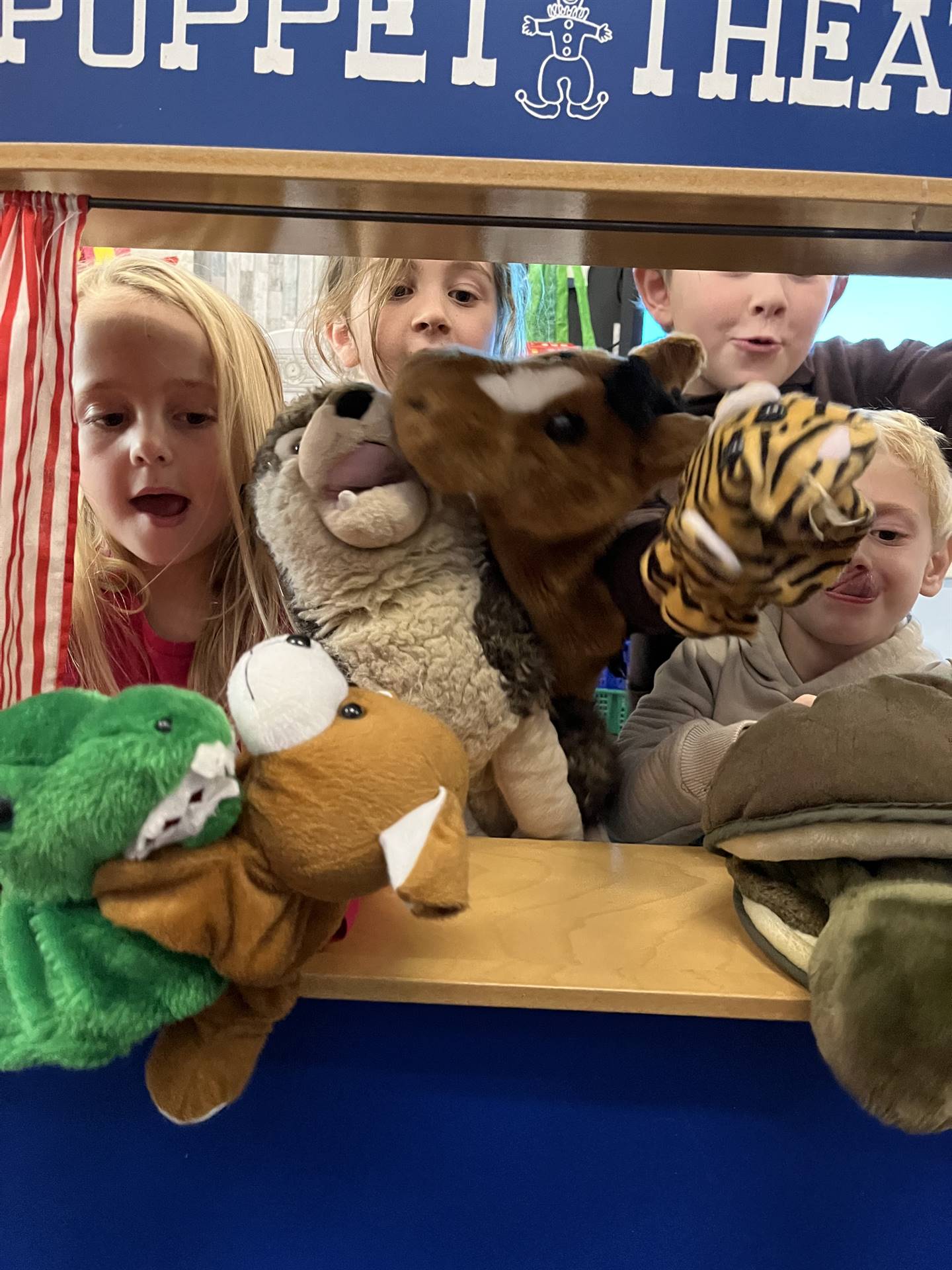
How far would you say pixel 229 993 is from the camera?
453mm

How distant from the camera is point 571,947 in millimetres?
515

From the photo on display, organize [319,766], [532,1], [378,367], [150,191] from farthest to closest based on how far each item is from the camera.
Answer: [532,1]
[378,367]
[150,191]
[319,766]

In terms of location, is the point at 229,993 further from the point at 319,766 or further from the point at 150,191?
the point at 150,191

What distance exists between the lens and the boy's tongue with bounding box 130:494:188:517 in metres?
0.71

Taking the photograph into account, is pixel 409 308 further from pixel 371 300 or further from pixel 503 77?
pixel 503 77

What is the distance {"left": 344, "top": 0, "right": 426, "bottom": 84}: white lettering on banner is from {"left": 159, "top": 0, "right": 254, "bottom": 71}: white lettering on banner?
0.38 ft

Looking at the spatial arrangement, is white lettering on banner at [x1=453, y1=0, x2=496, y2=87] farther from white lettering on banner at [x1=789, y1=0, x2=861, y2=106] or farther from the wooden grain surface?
the wooden grain surface

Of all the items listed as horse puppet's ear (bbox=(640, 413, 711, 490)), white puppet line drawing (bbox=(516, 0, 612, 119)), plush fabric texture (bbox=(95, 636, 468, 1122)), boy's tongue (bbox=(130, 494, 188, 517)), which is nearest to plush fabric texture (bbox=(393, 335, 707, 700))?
horse puppet's ear (bbox=(640, 413, 711, 490))

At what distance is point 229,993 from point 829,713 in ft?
1.19

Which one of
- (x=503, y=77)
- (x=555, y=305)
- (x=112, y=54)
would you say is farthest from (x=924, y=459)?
(x=112, y=54)

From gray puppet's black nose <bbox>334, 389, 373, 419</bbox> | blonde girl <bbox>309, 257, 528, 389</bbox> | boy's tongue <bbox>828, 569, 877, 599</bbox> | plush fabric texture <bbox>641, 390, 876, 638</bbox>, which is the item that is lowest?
boy's tongue <bbox>828, 569, 877, 599</bbox>

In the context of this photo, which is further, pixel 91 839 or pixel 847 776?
pixel 847 776

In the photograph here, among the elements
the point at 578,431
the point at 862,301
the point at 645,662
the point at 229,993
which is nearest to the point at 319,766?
the point at 229,993

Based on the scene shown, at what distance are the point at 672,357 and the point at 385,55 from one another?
1.91 ft
